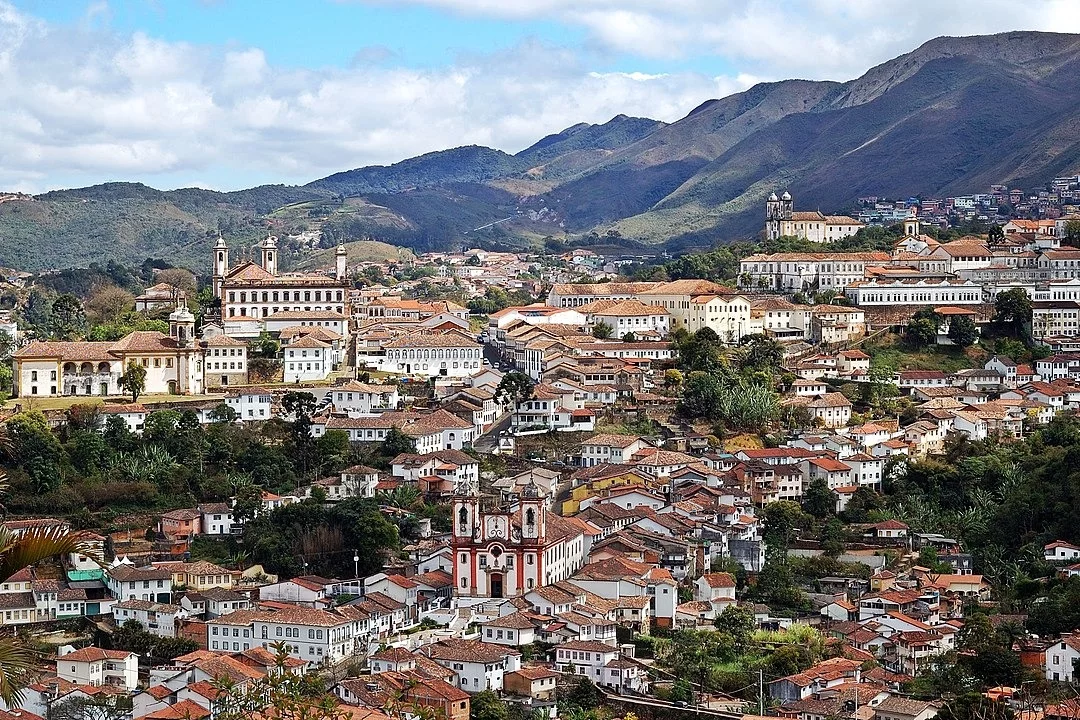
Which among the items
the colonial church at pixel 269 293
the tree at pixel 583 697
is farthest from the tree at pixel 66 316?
the tree at pixel 583 697

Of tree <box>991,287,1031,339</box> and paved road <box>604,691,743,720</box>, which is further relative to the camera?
tree <box>991,287,1031,339</box>

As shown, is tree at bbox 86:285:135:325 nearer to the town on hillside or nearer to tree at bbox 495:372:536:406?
the town on hillside

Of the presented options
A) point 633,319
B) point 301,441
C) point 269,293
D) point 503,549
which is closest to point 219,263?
point 269,293

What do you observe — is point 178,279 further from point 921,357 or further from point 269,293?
point 921,357

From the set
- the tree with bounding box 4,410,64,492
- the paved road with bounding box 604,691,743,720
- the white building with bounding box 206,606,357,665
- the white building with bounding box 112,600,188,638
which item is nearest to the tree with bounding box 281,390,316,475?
the tree with bounding box 4,410,64,492

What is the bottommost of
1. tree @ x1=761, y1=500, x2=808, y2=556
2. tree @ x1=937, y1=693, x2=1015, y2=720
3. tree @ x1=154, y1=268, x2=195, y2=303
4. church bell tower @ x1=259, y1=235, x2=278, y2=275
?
tree @ x1=937, y1=693, x2=1015, y2=720

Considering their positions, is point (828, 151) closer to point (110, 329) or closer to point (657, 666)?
point (110, 329)

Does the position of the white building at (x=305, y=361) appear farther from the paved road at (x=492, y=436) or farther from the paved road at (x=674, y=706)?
the paved road at (x=674, y=706)
